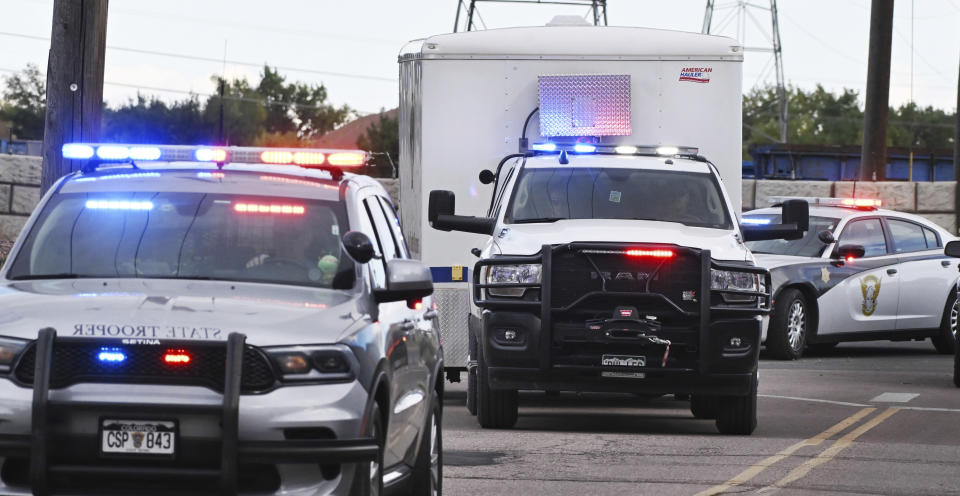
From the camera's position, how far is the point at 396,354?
8133mm

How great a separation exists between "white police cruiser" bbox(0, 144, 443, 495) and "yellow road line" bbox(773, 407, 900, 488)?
10.1ft

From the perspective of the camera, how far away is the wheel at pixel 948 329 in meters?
23.2

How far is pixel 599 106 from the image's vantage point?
16156mm

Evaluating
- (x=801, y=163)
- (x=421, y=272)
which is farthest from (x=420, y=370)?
(x=801, y=163)

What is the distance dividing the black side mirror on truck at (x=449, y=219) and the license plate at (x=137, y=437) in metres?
7.30

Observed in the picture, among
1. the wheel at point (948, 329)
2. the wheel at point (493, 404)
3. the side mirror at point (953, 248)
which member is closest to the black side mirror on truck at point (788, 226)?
the wheel at point (493, 404)

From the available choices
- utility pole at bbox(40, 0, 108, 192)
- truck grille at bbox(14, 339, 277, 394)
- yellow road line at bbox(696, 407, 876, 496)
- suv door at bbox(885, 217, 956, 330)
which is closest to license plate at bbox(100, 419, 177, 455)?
truck grille at bbox(14, 339, 277, 394)

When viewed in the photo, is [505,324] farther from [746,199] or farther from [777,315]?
[746,199]

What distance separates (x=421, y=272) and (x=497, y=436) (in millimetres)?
5241

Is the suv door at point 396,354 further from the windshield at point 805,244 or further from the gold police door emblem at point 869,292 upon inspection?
the gold police door emblem at point 869,292

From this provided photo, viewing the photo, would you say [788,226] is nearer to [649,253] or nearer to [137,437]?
[649,253]

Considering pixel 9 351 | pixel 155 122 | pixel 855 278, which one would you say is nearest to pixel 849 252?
pixel 855 278

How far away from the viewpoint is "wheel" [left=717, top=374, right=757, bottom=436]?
13.5 m

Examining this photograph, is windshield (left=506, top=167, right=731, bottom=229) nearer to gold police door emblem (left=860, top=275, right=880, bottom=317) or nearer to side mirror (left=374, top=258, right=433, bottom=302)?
side mirror (left=374, top=258, right=433, bottom=302)
